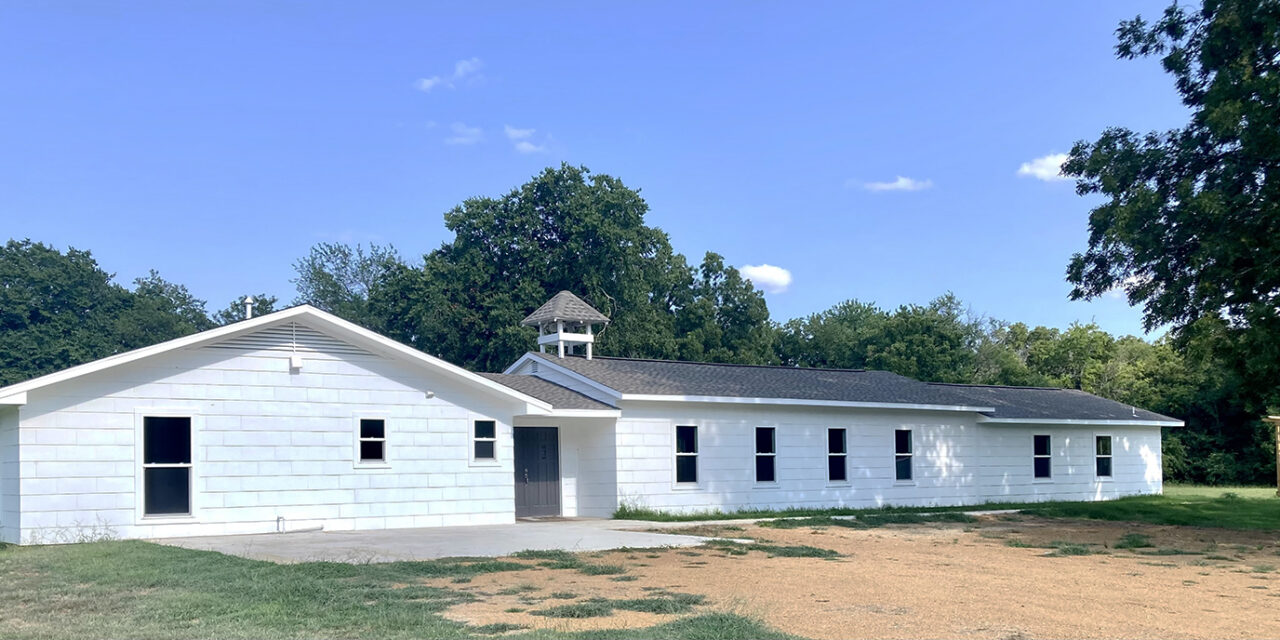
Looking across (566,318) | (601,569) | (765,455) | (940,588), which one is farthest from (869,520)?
(940,588)

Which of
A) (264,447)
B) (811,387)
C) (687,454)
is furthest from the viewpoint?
(811,387)

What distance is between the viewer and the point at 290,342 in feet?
60.3

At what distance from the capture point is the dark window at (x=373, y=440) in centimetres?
1914

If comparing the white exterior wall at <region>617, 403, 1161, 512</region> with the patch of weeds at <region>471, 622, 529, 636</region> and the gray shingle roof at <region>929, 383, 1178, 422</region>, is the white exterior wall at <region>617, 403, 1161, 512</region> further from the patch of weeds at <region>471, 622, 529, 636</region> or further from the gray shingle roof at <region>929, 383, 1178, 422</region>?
the patch of weeds at <region>471, 622, 529, 636</region>

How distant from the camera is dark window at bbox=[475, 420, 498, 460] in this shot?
2041cm

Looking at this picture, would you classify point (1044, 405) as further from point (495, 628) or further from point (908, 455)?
point (495, 628)

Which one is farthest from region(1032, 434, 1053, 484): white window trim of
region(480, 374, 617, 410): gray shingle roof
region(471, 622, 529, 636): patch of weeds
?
region(471, 622, 529, 636): patch of weeds

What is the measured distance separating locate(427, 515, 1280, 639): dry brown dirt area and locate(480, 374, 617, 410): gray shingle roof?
5374 millimetres

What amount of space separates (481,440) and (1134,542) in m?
11.3

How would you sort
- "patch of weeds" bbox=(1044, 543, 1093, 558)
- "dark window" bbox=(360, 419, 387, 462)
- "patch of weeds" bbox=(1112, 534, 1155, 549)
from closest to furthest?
"patch of weeds" bbox=(1044, 543, 1093, 558), "patch of weeds" bbox=(1112, 534, 1155, 549), "dark window" bbox=(360, 419, 387, 462)

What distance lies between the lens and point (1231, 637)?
805 centimetres

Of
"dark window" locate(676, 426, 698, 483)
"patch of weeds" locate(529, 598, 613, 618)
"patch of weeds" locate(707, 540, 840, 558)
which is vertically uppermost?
"dark window" locate(676, 426, 698, 483)

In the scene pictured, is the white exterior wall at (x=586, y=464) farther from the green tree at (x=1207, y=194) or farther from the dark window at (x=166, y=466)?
the green tree at (x=1207, y=194)

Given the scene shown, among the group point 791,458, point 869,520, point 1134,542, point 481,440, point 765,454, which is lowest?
point 869,520
